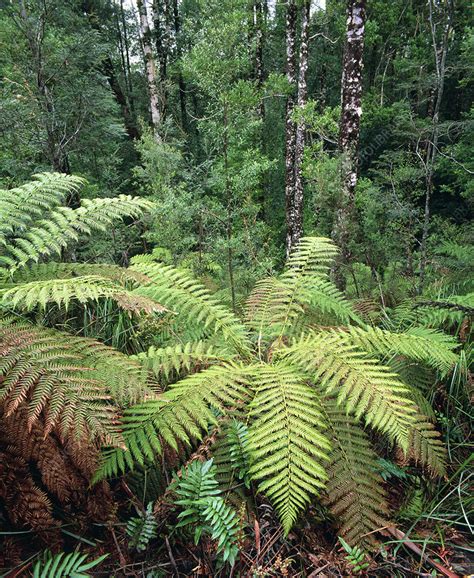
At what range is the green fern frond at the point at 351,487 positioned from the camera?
4.33 feet

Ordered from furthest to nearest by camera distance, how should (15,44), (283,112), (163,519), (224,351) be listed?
(283,112) < (15,44) < (224,351) < (163,519)

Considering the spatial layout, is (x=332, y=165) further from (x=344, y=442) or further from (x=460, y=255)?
(x=344, y=442)

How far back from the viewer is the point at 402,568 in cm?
124

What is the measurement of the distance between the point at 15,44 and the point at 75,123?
1439mm

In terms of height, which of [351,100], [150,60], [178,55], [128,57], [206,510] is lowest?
[206,510]

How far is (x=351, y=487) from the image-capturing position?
54.2 inches

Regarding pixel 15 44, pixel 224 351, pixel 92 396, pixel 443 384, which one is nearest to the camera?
pixel 92 396

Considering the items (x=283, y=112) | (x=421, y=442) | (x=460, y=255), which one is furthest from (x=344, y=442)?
(x=283, y=112)

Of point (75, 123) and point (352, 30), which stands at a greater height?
point (352, 30)

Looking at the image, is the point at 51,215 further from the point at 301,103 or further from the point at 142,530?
the point at 301,103

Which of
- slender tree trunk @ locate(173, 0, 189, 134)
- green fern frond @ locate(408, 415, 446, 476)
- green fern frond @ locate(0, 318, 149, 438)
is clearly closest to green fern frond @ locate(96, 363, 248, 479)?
green fern frond @ locate(0, 318, 149, 438)

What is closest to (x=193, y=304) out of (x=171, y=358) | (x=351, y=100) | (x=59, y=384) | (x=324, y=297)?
(x=171, y=358)

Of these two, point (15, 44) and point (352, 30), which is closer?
point (352, 30)

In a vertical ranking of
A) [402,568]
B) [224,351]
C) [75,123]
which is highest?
[75,123]
